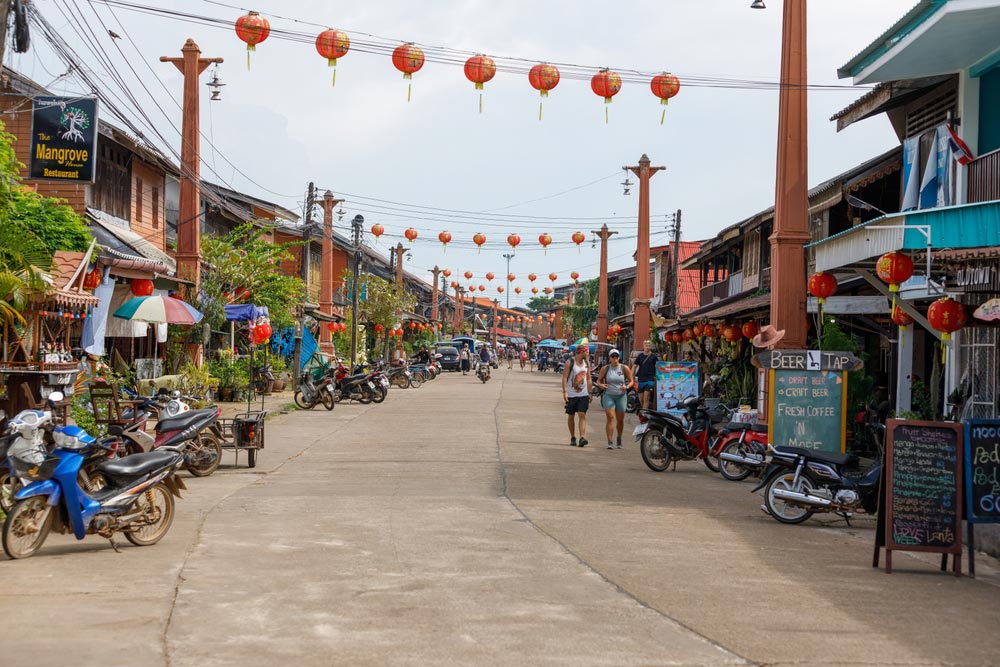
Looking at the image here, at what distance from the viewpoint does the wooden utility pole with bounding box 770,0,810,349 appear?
619 inches

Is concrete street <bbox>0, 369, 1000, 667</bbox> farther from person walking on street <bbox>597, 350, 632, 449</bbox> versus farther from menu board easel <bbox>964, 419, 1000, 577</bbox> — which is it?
person walking on street <bbox>597, 350, 632, 449</bbox>

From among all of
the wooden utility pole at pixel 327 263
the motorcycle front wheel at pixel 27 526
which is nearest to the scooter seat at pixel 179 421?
the motorcycle front wheel at pixel 27 526

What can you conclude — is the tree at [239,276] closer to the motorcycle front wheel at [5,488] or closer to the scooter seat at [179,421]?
the scooter seat at [179,421]

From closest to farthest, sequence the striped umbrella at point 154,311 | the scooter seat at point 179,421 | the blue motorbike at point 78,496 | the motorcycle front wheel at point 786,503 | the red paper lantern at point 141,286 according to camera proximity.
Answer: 1. the blue motorbike at point 78,496
2. the motorcycle front wheel at point 786,503
3. the scooter seat at point 179,421
4. the striped umbrella at point 154,311
5. the red paper lantern at point 141,286

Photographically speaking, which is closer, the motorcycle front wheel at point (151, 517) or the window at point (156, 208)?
the motorcycle front wheel at point (151, 517)

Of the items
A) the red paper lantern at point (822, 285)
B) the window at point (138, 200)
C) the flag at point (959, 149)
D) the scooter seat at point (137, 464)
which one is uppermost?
the window at point (138, 200)

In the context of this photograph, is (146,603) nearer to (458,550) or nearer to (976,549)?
(458,550)

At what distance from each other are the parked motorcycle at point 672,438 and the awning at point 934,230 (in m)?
4.77

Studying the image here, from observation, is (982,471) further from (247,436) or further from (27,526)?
(247,436)

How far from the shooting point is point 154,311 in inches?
802

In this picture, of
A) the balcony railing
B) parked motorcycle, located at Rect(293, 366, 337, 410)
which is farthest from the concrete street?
parked motorcycle, located at Rect(293, 366, 337, 410)

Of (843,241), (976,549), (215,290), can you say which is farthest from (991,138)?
(215,290)

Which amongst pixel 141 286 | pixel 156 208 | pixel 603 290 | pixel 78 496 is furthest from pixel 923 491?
pixel 603 290

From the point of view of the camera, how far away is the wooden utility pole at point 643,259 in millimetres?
40281
